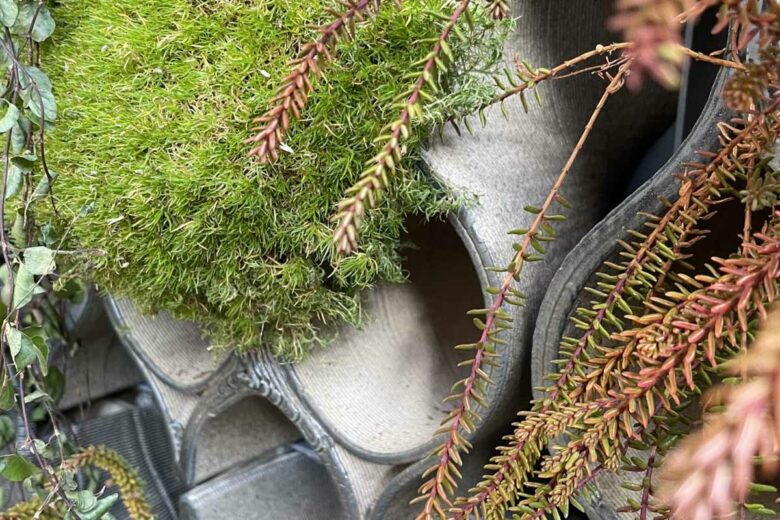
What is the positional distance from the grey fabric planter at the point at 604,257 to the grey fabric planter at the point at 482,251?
46mm

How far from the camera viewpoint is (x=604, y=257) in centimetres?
48

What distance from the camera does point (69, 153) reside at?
21.6 inches

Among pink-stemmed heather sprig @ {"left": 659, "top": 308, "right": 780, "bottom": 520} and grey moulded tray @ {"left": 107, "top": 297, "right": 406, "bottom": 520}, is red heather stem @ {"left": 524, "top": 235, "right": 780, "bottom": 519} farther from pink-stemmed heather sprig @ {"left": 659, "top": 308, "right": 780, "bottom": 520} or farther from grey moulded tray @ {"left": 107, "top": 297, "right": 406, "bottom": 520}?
grey moulded tray @ {"left": 107, "top": 297, "right": 406, "bottom": 520}

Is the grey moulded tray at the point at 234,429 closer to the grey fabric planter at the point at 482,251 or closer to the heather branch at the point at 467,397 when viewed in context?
the grey fabric planter at the point at 482,251

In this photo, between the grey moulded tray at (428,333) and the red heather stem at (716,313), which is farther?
the grey moulded tray at (428,333)

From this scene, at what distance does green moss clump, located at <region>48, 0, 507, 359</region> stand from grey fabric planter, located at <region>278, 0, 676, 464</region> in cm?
6

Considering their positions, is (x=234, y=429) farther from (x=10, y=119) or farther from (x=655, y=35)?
(x=655, y=35)

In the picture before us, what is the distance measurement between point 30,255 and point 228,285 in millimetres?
166

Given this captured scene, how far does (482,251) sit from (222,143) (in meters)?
0.22

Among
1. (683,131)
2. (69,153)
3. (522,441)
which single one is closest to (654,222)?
(522,441)

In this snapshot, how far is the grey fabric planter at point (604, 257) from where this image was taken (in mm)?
442

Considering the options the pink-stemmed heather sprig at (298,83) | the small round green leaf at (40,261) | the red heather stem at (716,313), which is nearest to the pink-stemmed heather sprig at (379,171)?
the pink-stemmed heather sprig at (298,83)

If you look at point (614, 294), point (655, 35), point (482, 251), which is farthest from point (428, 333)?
point (655, 35)

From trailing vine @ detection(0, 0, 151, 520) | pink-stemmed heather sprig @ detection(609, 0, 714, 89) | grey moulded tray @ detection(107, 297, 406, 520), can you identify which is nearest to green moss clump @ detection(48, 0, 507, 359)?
trailing vine @ detection(0, 0, 151, 520)
